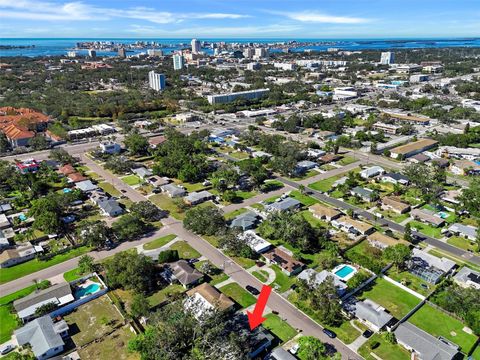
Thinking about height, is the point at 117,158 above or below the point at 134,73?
below

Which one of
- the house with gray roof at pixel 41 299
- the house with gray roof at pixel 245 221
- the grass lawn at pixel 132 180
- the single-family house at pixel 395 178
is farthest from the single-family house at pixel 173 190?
the single-family house at pixel 395 178

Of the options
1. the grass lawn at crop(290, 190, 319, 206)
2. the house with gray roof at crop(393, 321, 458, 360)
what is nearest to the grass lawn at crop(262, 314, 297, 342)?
the house with gray roof at crop(393, 321, 458, 360)

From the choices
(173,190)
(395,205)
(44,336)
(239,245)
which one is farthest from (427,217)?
(44,336)

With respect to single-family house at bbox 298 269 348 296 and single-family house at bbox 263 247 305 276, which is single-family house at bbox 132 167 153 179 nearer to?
single-family house at bbox 263 247 305 276

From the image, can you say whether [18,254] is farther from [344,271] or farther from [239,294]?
[344,271]

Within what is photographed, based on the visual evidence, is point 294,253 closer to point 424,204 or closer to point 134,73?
point 424,204

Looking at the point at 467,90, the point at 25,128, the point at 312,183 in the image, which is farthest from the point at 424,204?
the point at 467,90

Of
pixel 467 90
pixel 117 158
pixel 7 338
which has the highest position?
pixel 467 90
